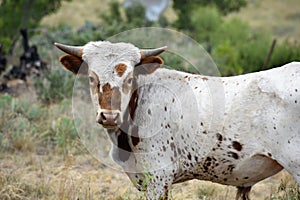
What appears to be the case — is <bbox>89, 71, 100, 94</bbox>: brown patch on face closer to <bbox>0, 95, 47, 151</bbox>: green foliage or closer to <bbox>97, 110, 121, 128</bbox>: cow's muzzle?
<bbox>97, 110, 121, 128</bbox>: cow's muzzle

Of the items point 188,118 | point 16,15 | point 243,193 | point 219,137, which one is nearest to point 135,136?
point 188,118

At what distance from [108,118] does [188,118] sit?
671 mm

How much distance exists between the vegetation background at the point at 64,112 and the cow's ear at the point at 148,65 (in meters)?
0.93

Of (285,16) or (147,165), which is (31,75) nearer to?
(147,165)

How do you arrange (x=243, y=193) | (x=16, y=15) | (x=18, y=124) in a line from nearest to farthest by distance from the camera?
(x=243, y=193), (x=18, y=124), (x=16, y=15)

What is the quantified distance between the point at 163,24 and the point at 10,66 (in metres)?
7.10

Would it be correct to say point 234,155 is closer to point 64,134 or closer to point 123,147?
point 123,147

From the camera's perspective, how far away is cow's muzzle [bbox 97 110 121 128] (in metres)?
3.78

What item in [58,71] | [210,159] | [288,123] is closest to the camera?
[288,123]

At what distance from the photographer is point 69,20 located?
20594 mm

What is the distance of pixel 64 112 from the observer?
7.80 metres

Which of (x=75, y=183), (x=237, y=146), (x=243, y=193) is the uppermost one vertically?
(x=237, y=146)

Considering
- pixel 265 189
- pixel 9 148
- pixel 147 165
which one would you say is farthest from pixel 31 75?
pixel 147 165

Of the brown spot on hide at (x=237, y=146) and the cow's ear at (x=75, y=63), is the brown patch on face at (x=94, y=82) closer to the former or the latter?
the cow's ear at (x=75, y=63)
